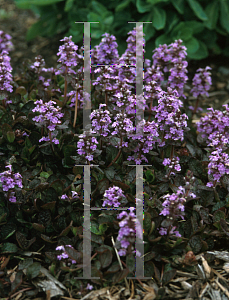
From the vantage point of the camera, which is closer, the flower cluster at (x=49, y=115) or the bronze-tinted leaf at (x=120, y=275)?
the bronze-tinted leaf at (x=120, y=275)

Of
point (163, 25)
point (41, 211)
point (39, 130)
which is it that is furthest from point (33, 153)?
point (163, 25)

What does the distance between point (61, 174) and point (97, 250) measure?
0.82m

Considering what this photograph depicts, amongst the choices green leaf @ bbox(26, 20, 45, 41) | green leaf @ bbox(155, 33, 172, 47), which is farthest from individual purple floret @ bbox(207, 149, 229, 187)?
green leaf @ bbox(26, 20, 45, 41)

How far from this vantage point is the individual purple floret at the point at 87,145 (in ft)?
8.71

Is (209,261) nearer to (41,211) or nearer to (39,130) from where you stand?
(41,211)

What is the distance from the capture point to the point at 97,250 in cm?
248

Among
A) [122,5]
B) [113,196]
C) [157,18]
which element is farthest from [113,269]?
[122,5]

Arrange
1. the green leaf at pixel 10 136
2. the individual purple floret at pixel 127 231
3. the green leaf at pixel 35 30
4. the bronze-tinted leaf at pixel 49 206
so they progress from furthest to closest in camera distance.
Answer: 1. the green leaf at pixel 35 30
2. the green leaf at pixel 10 136
3. the bronze-tinted leaf at pixel 49 206
4. the individual purple floret at pixel 127 231

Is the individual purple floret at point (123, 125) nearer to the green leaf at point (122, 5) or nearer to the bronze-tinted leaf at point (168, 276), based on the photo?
the bronze-tinted leaf at point (168, 276)

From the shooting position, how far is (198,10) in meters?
4.89

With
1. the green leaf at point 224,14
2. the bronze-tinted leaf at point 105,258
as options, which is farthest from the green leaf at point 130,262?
the green leaf at point 224,14

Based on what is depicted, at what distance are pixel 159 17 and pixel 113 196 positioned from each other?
10.8ft

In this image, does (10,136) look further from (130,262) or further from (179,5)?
(179,5)

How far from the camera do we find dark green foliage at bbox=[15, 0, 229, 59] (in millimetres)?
4926
